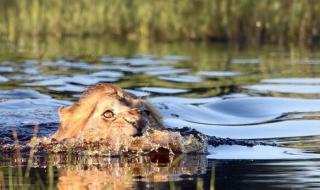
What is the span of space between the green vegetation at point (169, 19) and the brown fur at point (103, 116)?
45.8 feet

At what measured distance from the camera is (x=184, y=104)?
10.9 metres

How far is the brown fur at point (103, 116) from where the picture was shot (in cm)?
713

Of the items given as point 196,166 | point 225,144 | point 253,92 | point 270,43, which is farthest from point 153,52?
point 196,166

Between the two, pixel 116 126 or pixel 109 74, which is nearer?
pixel 116 126

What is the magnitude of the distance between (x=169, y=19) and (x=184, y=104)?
39.3ft

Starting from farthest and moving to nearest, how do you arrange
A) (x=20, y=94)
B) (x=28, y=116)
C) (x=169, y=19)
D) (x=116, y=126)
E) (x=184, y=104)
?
(x=169, y=19) → (x=20, y=94) → (x=184, y=104) → (x=28, y=116) → (x=116, y=126)

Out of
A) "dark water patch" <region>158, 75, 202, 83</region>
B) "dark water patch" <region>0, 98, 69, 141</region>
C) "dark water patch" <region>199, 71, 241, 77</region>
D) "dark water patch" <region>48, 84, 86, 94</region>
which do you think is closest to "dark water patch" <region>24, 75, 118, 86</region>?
"dark water patch" <region>48, 84, 86, 94</region>

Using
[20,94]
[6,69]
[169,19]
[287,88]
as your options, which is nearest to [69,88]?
[20,94]

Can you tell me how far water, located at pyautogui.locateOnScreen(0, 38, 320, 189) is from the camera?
625 centimetres

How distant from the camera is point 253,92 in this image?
1212 cm

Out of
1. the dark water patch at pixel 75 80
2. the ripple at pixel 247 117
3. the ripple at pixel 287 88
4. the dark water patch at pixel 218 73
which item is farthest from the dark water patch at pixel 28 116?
the dark water patch at pixel 218 73

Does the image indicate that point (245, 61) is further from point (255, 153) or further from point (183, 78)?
point (255, 153)

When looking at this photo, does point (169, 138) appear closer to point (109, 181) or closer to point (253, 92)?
point (109, 181)

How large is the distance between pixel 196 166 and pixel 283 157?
0.87 metres
